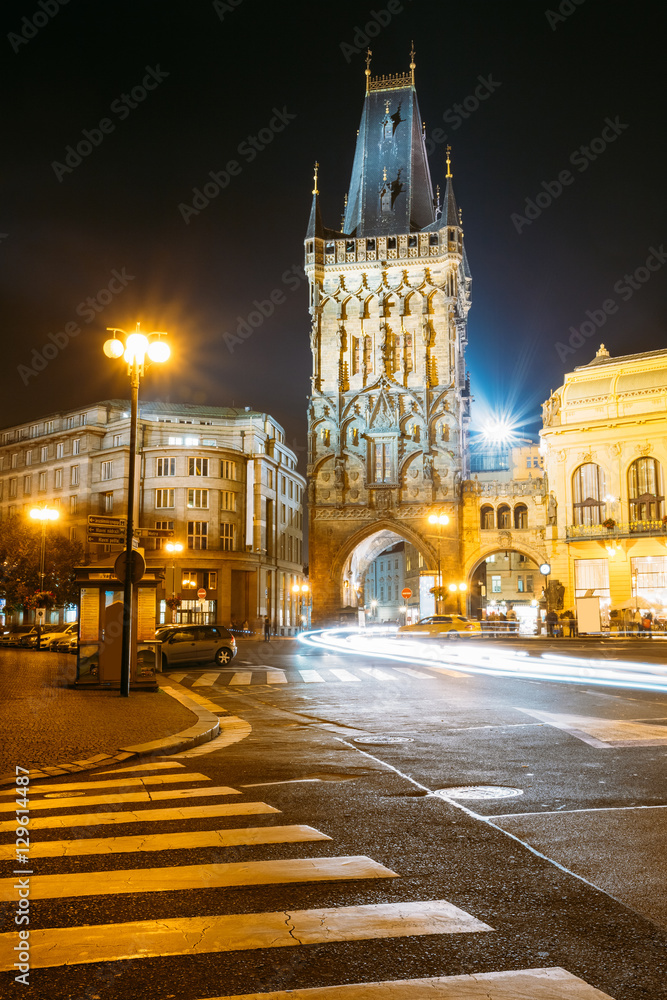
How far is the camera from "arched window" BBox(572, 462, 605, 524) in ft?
163

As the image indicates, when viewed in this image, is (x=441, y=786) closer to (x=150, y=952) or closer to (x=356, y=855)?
(x=356, y=855)

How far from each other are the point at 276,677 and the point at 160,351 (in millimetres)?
9184

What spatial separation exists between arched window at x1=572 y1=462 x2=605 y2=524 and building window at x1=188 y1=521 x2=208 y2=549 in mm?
26760

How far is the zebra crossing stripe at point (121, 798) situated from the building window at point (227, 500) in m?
54.6

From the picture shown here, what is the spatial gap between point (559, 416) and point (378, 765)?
45240 millimetres

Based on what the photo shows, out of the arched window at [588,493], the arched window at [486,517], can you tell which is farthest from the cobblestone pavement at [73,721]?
the arched window at [486,517]

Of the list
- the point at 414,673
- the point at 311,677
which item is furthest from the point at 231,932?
the point at 414,673

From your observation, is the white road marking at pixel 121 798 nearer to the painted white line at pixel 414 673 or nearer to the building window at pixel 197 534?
the painted white line at pixel 414 673

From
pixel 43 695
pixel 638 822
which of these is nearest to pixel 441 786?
pixel 638 822

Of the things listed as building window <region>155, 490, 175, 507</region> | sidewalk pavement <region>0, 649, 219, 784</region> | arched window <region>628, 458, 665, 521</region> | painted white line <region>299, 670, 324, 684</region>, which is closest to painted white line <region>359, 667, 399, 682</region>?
painted white line <region>299, 670, 324, 684</region>

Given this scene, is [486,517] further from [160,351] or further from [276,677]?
[160,351]

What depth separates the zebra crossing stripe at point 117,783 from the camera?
7668mm

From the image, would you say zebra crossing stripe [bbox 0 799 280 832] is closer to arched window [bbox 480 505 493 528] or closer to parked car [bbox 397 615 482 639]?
parked car [bbox 397 615 482 639]

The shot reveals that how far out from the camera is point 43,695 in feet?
50.8
